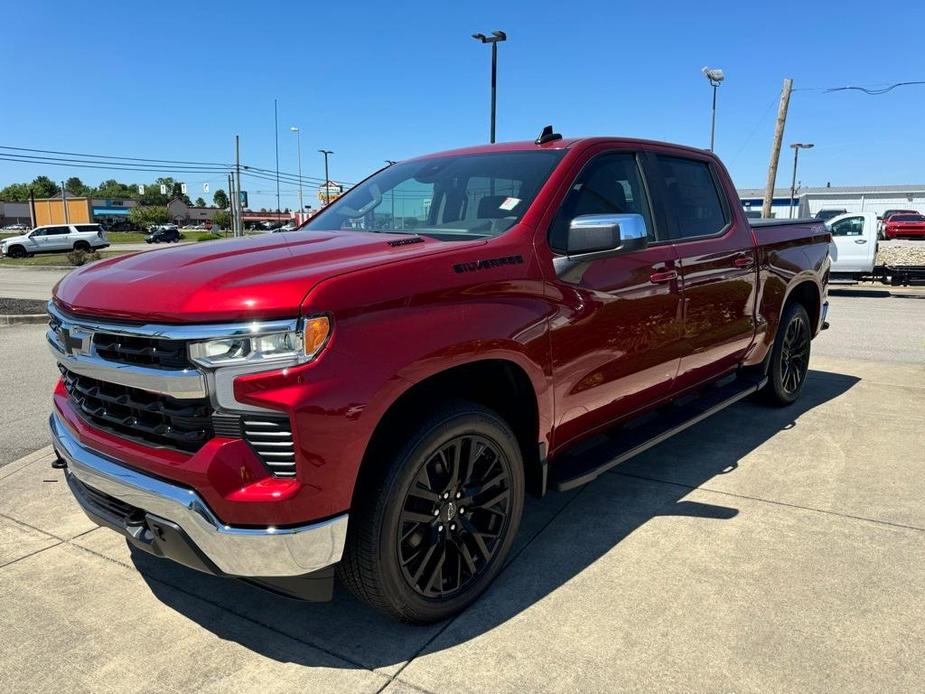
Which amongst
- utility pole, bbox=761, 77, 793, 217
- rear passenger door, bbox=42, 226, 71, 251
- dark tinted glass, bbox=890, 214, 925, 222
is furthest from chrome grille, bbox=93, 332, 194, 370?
rear passenger door, bbox=42, 226, 71, 251

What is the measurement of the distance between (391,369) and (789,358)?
4.48m

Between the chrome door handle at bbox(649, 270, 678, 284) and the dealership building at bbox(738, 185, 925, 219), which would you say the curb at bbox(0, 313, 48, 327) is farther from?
the dealership building at bbox(738, 185, 925, 219)

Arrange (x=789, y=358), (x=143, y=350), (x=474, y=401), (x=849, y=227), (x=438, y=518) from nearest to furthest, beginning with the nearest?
(x=143, y=350)
(x=438, y=518)
(x=474, y=401)
(x=789, y=358)
(x=849, y=227)

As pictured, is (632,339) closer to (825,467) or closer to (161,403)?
(825,467)

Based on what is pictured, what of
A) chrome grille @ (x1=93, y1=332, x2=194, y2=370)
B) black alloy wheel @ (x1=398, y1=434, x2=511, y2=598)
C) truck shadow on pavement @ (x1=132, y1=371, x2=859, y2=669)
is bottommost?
truck shadow on pavement @ (x1=132, y1=371, x2=859, y2=669)

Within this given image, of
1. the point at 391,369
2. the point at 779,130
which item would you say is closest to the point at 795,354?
the point at 391,369

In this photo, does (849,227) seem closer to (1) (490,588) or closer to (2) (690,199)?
(2) (690,199)

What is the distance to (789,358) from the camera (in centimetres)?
573

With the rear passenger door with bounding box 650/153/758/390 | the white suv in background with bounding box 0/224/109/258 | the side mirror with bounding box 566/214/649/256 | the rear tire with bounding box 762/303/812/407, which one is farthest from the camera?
the white suv in background with bounding box 0/224/109/258

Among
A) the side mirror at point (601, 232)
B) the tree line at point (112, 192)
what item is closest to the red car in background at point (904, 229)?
the side mirror at point (601, 232)

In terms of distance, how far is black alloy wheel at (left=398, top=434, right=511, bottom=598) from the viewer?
8.57 feet

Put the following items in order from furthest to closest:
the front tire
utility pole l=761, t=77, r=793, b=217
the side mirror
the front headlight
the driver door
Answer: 1. utility pole l=761, t=77, r=793, b=217
2. the driver door
3. the side mirror
4. the front tire
5. the front headlight

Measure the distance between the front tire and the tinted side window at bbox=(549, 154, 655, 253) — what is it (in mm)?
976

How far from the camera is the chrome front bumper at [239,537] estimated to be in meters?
2.21
